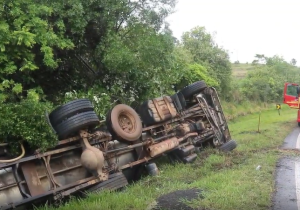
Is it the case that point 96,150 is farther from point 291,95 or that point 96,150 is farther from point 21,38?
point 291,95

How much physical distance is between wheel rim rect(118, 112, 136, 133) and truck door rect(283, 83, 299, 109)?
40.4ft

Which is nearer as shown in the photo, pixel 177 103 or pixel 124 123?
pixel 124 123

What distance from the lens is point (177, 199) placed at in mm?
5117

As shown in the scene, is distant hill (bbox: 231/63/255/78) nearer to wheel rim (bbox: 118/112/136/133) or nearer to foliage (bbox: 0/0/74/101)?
wheel rim (bbox: 118/112/136/133)

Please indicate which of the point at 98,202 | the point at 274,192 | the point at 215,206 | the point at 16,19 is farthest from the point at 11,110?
the point at 274,192

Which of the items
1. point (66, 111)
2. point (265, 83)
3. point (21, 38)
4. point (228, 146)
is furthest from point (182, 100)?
point (265, 83)

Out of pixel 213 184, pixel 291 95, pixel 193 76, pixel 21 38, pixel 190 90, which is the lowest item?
pixel 291 95

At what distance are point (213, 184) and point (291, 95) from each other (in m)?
13.5

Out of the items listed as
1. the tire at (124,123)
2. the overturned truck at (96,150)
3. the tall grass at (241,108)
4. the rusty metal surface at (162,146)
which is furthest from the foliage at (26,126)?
the tall grass at (241,108)

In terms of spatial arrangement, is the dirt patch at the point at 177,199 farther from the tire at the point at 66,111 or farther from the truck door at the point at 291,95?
the truck door at the point at 291,95

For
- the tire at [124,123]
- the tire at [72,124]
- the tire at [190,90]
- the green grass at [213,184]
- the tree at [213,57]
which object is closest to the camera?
the green grass at [213,184]

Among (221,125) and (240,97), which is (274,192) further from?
(240,97)

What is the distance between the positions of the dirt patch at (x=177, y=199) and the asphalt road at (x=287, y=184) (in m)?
1.12

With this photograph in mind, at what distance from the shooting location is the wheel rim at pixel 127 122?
7.38 meters
